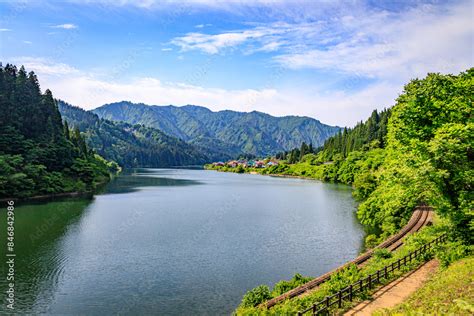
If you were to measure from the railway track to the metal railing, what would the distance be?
332cm

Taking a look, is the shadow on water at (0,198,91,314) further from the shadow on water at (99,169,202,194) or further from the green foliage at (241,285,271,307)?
the shadow on water at (99,169,202,194)

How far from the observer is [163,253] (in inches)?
1602

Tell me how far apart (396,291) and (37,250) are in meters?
37.3

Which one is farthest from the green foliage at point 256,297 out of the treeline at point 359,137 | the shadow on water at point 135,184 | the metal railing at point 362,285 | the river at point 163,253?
the treeline at point 359,137

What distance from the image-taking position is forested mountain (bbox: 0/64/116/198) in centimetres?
7812

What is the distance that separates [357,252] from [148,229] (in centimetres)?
2879

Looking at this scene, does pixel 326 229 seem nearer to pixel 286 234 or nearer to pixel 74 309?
pixel 286 234

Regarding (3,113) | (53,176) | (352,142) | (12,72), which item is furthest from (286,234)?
(352,142)

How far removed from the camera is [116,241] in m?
46.0

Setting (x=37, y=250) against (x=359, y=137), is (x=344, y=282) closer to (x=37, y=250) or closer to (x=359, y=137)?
(x=37, y=250)

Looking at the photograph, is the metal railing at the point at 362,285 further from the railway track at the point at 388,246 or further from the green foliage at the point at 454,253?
the railway track at the point at 388,246

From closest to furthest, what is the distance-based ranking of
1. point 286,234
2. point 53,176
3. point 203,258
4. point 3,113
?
point 203,258, point 286,234, point 53,176, point 3,113

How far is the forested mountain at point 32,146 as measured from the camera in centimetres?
7812

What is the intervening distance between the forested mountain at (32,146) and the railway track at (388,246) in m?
69.6
